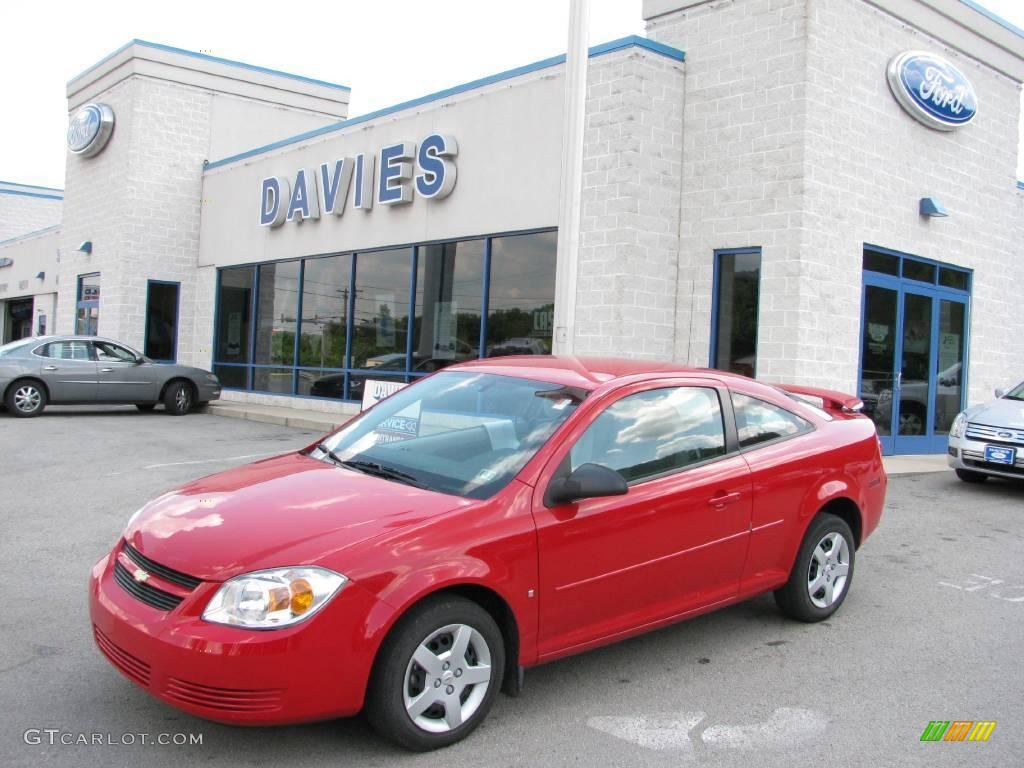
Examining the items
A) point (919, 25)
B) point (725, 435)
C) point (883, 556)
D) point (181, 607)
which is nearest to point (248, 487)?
point (181, 607)

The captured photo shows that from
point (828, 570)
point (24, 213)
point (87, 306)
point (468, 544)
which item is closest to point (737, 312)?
point (828, 570)

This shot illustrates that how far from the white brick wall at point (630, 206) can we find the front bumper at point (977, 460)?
12.6 ft

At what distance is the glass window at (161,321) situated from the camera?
21.4m

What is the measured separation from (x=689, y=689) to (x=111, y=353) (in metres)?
14.7

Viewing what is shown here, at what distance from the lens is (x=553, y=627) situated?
12.7 ft

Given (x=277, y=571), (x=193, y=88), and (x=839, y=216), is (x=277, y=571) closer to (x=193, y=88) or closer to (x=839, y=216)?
(x=839, y=216)

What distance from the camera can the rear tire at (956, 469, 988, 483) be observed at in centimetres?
1078

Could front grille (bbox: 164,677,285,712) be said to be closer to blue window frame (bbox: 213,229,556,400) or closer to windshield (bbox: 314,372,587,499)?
windshield (bbox: 314,372,587,499)

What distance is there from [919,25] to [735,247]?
4.58 meters

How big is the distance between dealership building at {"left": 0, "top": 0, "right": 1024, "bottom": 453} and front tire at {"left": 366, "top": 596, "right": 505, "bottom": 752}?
5408 millimetres

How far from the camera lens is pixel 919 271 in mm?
13578

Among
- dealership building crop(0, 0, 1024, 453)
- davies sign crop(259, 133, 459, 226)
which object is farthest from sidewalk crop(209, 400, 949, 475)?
davies sign crop(259, 133, 459, 226)

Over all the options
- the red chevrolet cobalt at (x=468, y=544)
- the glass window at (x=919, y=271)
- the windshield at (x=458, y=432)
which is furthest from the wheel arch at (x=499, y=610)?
the glass window at (x=919, y=271)

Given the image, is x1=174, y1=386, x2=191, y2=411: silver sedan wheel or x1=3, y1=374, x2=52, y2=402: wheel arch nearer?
x1=3, y1=374, x2=52, y2=402: wheel arch
